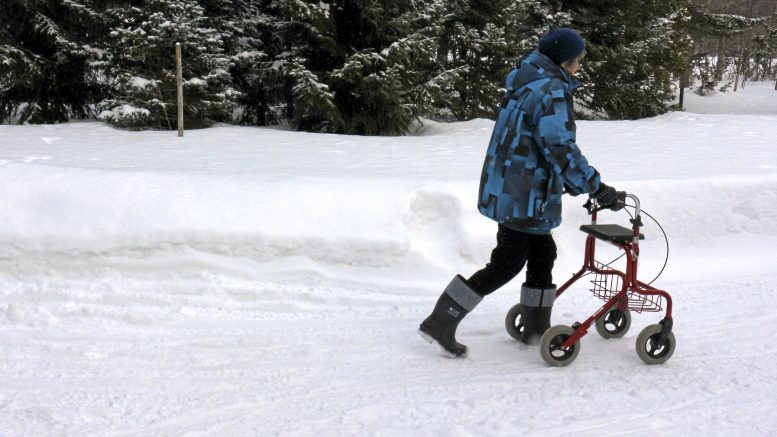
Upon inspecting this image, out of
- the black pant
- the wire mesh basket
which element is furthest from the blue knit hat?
the wire mesh basket

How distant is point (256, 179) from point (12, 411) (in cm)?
282

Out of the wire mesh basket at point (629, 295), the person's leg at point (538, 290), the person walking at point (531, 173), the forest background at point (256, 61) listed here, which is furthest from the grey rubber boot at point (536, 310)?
the forest background at point (256, 61)

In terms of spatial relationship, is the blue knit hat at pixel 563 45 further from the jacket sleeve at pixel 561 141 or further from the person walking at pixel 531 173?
the jacket sleeve at pixel 561 141

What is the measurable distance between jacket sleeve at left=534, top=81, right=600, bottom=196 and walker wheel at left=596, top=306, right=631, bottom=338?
107cm

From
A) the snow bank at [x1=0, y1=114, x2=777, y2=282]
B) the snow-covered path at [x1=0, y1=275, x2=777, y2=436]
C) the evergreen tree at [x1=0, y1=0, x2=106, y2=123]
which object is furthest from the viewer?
the evergreen tree at [x1=0, y1=0, x2=106, y2=123]

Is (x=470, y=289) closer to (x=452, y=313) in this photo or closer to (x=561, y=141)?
(x=452, y=313)

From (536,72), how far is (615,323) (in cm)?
170

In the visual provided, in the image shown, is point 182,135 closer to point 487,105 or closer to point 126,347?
point 126,347

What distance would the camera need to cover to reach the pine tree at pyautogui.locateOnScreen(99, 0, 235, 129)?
8.59 m

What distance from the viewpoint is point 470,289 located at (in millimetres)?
3303

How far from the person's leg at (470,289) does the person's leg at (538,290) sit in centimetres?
10

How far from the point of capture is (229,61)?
30.7 ft

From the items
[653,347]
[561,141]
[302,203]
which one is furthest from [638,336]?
[302,203]

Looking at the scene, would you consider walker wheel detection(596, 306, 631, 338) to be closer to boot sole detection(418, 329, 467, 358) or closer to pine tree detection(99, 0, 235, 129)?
boot sole detection(418, 329, 467, 358)
